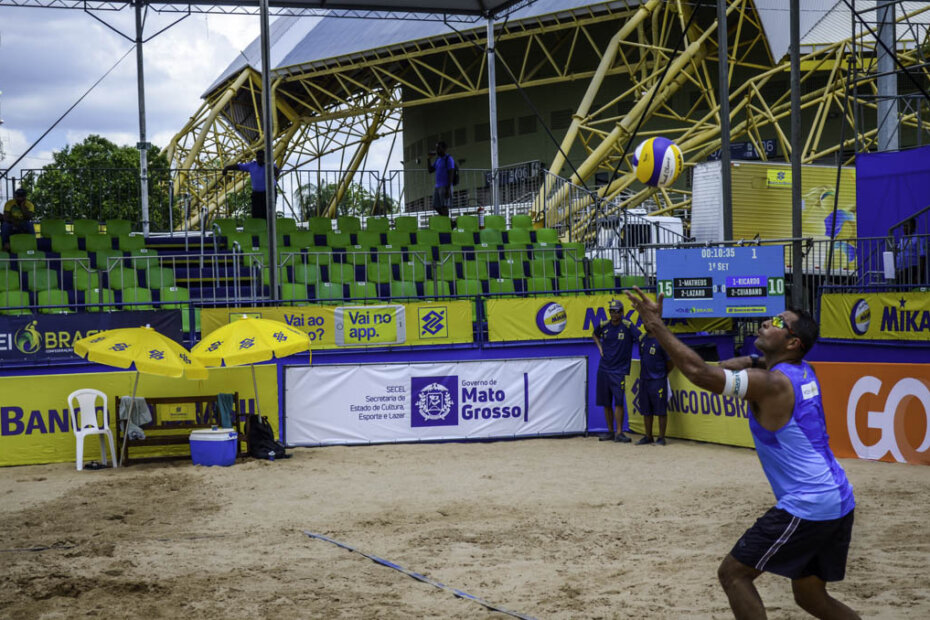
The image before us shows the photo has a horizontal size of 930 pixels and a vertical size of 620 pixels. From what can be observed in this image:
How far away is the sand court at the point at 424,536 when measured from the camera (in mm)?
6785

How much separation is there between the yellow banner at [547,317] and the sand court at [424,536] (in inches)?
117

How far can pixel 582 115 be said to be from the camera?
120 feet

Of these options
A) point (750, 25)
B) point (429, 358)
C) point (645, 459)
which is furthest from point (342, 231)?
point (750, 25)

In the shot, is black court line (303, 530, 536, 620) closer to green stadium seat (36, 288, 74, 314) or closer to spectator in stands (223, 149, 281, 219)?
green stadium seat (36, 288, 74, 314)

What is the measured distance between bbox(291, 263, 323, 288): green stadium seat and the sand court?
18.4 feet

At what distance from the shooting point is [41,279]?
57.6 feet

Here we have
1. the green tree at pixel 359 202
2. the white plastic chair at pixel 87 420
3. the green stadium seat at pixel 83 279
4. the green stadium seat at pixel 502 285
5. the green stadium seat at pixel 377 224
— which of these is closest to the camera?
the white plastic chair at pixel 87 420

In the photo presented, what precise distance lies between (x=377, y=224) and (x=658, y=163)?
777cm

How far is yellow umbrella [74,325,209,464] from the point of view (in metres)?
12.6

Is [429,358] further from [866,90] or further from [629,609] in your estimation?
[866,90]

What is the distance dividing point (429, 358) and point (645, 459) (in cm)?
425

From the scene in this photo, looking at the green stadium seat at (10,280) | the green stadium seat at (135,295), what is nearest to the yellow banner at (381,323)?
the green stadium seat at (135,295)

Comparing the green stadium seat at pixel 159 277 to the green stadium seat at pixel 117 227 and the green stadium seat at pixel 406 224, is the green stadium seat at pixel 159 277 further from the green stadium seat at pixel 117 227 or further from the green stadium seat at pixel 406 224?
the green stadium seat at pixel 406 224

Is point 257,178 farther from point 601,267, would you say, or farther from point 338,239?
point 601,267
